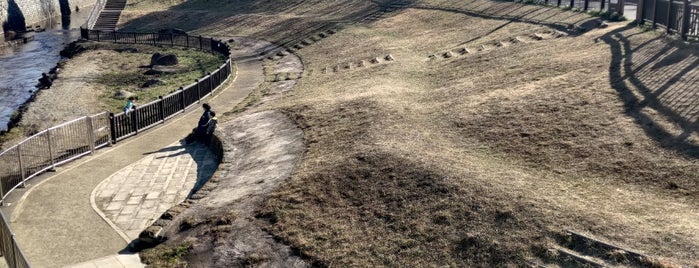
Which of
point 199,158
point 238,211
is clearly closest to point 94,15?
point 199,158

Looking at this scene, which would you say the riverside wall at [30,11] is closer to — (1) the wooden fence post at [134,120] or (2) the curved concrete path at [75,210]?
(1) the wooden fence post at [134,120]

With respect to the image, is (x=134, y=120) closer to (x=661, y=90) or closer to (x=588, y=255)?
(x=661, y=90)

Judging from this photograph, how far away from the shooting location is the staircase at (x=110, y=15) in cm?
5157

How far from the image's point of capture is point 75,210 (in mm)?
15000

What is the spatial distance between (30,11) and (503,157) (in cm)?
5220

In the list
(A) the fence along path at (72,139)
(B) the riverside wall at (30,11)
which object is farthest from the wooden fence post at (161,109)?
(B) the riverside wall at (30,11)

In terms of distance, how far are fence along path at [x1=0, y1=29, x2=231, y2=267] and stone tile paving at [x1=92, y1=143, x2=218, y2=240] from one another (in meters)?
1.55

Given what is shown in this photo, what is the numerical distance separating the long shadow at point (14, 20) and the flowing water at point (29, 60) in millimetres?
1621

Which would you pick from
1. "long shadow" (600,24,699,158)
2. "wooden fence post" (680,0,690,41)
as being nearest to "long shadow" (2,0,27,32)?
"long shadow" (600,24,699,158)

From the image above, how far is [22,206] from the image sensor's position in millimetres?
15125

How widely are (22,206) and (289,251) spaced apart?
697 cm

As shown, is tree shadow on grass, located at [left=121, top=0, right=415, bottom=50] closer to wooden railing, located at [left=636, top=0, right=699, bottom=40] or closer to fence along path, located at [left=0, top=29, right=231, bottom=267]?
fence along path, located at [left=0, top=29, right=231, bottom=267]

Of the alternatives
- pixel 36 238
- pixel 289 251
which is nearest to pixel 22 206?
pixel 36 238

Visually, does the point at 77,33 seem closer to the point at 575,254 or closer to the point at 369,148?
the point at 369,148
